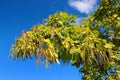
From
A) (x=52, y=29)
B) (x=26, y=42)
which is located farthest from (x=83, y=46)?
(x=26, y=42)

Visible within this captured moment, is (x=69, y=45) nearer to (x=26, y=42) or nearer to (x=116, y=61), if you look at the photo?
(x=26, y=42)

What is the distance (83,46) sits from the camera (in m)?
11.2

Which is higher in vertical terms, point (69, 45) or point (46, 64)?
point (69, 45)

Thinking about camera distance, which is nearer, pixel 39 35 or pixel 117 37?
pixel 39 35

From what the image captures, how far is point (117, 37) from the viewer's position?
59.7ft

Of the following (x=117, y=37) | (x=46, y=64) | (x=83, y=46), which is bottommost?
(x=46, y=64)

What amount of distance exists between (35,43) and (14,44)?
73 cm

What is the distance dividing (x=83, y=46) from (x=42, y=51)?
1.76 metres

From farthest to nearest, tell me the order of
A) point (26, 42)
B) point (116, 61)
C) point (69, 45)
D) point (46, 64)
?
point (116, 61)
point (69, 45)
point (26, 42)
point (46, 64)

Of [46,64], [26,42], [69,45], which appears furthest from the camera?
[69,45]

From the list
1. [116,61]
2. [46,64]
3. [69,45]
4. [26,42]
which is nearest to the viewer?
[46,64]

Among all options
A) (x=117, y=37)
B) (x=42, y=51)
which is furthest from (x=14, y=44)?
(x=117, y=37)

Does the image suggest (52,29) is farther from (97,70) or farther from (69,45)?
(97,70)

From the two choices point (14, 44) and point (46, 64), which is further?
point (14, 44)
